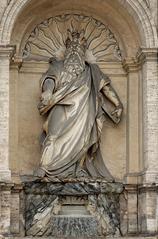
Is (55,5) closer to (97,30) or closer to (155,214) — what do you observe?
(97,30)

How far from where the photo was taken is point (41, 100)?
79.9 ft

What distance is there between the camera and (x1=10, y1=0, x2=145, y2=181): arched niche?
24484 mm

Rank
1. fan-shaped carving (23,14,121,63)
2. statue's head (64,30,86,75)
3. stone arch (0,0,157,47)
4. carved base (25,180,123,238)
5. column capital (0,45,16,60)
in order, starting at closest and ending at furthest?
column capital (0,45,16,60)
carved base (25,180,123,238)
stone arch (0,0,157,47)
statue's head (64,30,86,75)
fan-shaped carving (23,14,121,63)

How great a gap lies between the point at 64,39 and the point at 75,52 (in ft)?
1.79

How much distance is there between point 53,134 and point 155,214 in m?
2.90

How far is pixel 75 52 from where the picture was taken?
24.8 metres

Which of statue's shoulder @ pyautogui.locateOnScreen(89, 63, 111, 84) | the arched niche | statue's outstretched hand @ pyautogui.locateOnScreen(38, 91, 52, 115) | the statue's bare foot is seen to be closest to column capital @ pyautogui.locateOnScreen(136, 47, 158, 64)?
the arched niche

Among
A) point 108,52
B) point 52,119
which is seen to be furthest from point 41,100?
point 108,52

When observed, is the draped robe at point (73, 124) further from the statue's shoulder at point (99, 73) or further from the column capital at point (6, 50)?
the column capital at point (6, 50)

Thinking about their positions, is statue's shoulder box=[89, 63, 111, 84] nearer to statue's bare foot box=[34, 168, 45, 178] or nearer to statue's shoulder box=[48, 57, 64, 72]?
statue's shoulder box=[48, 57, 64, 72]

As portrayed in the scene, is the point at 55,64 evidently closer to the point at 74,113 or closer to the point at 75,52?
the point at 75,52

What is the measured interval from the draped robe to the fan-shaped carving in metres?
0.49

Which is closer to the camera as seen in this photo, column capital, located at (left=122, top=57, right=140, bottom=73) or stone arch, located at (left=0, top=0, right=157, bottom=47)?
stone arch, located at (left=0, top=0, right=157, bottom=47)

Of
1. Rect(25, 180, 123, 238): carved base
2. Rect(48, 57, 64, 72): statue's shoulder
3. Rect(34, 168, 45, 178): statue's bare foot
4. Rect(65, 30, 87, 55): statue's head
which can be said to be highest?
Rect(65, 30, 87, 55): statue's head
